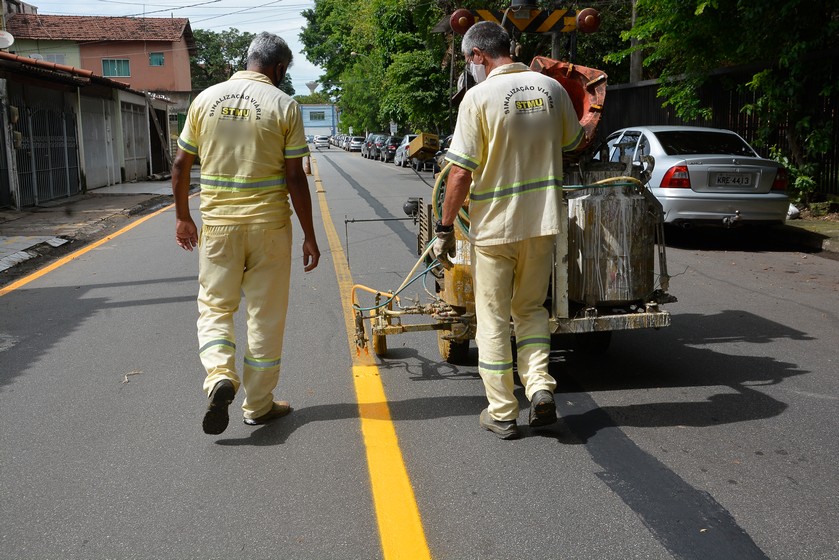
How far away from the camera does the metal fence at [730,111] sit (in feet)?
46.8

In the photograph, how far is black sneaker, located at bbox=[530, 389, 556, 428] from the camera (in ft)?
14.3

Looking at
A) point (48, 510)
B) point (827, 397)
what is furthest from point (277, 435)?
point (827, 397)

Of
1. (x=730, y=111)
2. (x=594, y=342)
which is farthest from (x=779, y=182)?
(x=594, y=342)

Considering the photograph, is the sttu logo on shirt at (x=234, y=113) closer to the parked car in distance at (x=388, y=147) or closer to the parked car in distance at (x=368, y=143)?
the parked car in distance at (x=388, y=147)

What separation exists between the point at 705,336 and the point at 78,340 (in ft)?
16.1

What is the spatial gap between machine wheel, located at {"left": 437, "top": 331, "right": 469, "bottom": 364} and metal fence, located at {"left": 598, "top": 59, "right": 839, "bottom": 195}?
9.54 metres

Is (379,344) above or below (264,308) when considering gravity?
below

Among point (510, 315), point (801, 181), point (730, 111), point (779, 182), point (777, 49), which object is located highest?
point (777, 49)

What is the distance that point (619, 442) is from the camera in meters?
4.40

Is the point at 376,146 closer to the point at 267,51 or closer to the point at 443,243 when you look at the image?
the point at 267,51

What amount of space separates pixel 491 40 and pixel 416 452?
2172mm

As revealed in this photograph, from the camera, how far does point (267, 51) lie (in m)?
4.62

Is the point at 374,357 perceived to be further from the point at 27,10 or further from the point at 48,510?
the point at 27,10

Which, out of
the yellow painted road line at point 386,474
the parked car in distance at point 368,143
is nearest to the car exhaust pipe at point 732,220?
the yellow painted road line at point 386,474
